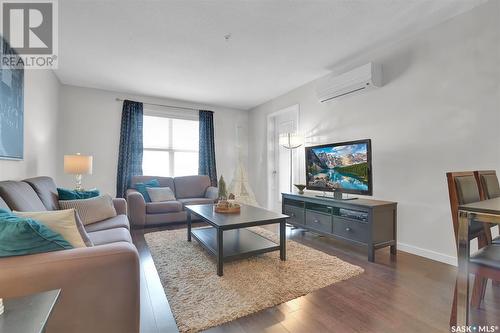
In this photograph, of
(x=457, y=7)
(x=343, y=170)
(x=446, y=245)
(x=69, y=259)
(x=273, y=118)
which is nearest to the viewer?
(x=69, y=259)

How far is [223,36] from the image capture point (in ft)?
8.35

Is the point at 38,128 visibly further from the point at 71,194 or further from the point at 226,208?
the point at 226,208

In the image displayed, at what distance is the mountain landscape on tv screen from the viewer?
2674 millimetres

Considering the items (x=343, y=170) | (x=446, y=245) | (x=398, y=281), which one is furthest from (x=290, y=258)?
(x=446, y=245)

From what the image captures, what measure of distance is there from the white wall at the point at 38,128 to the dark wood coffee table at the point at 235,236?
1763 millimetres

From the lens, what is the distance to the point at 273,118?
16.4 ft

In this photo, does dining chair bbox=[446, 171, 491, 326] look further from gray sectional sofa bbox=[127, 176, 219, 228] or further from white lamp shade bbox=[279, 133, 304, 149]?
gray sectional sofa bbox=[127, 176, 219, 228]

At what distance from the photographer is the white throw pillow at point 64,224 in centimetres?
124

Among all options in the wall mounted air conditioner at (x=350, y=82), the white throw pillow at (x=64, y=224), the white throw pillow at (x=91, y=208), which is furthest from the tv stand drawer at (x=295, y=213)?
the white throw pillow at (x=64, y=224)

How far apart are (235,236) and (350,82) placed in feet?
7.89

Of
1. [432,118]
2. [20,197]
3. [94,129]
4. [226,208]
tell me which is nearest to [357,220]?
[432,118]

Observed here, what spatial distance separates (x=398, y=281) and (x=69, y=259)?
89.8 inches

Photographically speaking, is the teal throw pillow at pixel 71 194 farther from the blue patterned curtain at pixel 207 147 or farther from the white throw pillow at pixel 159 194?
the blue patterned curtain at pixel 207 147

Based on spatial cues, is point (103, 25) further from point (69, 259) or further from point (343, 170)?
point (343, 170)
